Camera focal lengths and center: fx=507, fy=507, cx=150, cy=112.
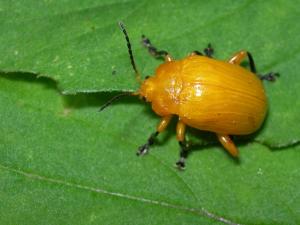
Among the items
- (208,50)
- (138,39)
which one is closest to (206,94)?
(208,50)

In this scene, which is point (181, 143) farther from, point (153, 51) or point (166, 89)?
point (153, 51)

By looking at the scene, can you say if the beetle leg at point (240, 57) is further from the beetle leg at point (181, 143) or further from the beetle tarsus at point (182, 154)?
the beetle tarsus at point (182, 154)

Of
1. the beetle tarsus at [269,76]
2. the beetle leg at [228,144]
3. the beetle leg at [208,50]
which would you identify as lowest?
the beetle leg at [228,144]

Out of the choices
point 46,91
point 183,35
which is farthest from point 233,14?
point 46,91

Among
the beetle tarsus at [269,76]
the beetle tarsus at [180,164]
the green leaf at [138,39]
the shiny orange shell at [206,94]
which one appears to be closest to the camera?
the green leaf at [138,39]

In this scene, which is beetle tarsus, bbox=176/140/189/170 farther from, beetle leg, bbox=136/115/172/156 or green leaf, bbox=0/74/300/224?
beetle leg, bbox=136/115/172/156

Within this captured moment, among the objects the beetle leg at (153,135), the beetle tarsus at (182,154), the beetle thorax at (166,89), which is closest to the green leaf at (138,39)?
the beetle thorax at (166,89)

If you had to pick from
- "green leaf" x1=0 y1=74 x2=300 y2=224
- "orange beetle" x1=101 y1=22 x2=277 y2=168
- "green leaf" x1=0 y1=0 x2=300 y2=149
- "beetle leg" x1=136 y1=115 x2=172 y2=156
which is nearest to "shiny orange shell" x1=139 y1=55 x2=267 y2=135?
"orange beetle" x1=101 y1=22 x2=277 y2=168

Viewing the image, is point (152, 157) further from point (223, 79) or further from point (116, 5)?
point (116, 5)
